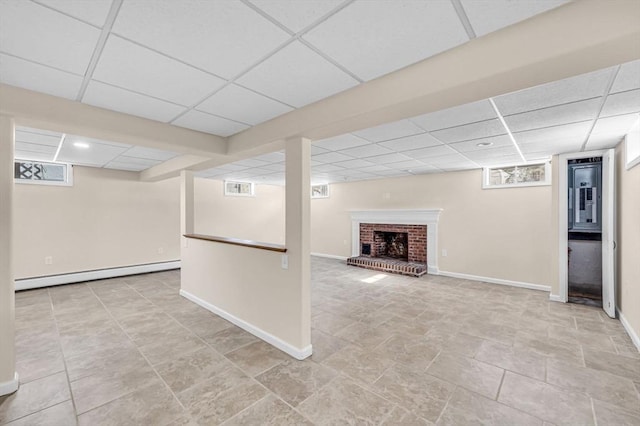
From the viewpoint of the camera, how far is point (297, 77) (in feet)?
6.32

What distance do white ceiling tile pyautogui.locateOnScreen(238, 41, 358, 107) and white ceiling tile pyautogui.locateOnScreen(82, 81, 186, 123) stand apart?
0.92 m

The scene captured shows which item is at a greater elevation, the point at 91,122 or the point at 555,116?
the point at 555,116

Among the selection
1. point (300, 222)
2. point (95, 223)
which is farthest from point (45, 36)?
point (95, 223)

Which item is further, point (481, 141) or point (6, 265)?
point (481, 141)

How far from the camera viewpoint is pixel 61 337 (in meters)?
3.06

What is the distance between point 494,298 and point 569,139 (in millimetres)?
2499

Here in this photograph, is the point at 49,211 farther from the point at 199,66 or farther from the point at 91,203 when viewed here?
the point at 199,66

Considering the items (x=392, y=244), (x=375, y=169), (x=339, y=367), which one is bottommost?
(x=339, y=367)

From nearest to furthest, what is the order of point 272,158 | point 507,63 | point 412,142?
1. point 507,63
2. point 412,142
3. point 272,158

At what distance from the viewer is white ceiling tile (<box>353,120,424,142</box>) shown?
2.89m

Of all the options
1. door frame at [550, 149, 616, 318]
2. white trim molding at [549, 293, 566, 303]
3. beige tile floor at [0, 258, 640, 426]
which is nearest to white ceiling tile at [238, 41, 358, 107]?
beige tile floor at [0, 258, 640, 426]

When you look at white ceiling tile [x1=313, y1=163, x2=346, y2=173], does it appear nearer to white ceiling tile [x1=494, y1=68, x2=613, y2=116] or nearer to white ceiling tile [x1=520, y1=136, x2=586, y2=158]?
white ceiling tile [x1=520, y1=136, x2=586, y2=158]

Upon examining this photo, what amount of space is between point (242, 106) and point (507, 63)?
1.97m

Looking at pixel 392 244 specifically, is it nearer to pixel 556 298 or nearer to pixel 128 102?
pixel 556 298
